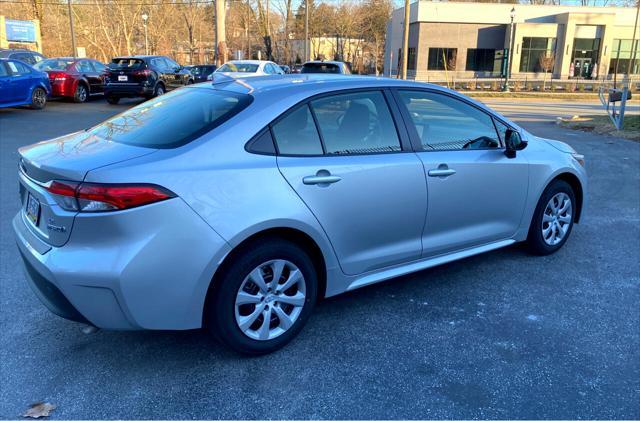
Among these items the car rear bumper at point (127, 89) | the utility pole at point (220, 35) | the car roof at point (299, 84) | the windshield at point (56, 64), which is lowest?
the car rear bumper at point (127, 89)

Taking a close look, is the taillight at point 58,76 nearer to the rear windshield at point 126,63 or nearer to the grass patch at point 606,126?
the rear windshield at point 126,63

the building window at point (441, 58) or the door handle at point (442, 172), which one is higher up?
the building window at point (441, 58)

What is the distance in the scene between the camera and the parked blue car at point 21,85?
14.0 metres

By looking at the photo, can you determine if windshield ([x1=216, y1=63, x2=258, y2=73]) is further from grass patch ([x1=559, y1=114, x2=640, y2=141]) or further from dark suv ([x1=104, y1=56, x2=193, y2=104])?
grass patch ([x1=559, y1=114, x2=640, y2=141])

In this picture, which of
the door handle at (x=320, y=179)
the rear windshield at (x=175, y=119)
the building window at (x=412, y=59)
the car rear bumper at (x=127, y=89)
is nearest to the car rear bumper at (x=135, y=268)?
the rear windshield at (x=175, y=119)

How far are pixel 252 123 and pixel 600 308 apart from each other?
2869 millimetres

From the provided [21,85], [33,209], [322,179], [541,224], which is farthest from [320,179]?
[21,85]

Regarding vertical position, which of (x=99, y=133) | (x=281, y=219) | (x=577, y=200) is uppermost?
(x=99, y=133)

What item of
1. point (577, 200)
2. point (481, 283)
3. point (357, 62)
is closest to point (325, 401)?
point (481, 283)

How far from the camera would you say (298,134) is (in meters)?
3.20

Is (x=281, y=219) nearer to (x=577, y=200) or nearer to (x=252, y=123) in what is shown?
(x=252, y=123)

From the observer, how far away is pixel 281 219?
2.94 m

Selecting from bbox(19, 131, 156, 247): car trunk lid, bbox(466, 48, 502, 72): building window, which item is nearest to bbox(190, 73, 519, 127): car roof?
bbox(19, 131, 156, 247): car trunk lid

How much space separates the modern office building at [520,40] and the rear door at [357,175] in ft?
156
